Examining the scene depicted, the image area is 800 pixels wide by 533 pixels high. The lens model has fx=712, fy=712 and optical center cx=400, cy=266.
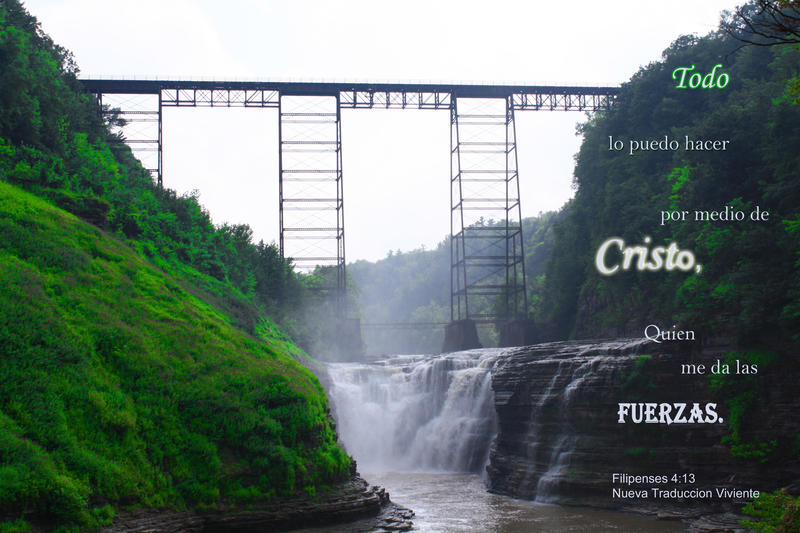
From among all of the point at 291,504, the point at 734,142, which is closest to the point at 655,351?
the point at 734,142

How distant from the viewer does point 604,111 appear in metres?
41.8

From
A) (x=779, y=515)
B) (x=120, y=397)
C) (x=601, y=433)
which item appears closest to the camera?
(x=779, y=515)

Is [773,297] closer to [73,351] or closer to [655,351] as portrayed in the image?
[655,351]

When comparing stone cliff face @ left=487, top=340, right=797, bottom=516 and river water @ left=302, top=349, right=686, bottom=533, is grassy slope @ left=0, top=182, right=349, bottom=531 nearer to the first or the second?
river water @ left=302, top=349, right=686, bottom=533

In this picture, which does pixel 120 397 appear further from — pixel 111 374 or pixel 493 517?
pixel 493 517

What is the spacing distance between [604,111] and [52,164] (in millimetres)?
31110

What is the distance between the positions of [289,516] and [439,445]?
13458mm

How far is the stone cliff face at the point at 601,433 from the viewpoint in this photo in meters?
16.1

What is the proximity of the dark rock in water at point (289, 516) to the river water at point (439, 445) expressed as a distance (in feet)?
1.50

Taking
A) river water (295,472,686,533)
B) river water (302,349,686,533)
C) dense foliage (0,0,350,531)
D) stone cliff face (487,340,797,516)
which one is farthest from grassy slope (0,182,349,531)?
stone cliff face (487,340,797,516)

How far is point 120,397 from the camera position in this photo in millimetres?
12531

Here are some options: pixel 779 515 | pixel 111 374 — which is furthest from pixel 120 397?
pixel 779 515

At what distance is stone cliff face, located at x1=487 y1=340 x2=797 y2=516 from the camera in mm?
16062

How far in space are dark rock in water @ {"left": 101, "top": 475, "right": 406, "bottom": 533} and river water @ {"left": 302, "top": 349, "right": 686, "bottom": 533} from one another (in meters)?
0.46
